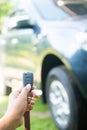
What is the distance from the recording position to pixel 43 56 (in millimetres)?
4469

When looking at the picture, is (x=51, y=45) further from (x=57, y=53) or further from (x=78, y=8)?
(x=78, y=8)

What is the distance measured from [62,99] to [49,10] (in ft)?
3.38

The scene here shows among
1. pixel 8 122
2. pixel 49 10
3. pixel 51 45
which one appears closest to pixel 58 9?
pixel 49 10

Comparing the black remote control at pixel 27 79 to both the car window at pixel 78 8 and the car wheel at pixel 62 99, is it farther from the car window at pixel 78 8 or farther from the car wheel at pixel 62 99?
the car window at pixel 78 8

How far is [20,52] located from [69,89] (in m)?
1.26

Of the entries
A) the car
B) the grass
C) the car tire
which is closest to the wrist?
the car

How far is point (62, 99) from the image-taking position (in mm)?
4117

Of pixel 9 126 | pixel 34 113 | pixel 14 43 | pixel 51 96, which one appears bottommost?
pixel 34 113

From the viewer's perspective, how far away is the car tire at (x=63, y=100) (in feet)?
12.9

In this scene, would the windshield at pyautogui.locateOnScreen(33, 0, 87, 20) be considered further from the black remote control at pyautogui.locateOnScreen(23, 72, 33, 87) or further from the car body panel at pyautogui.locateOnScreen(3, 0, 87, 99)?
the black remote control at pyautogui.locateOnScreen(23, 72, 33, 87)

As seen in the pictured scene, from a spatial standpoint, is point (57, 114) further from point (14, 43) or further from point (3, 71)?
point (3, 71)

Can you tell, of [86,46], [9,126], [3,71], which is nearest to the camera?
[9,126]

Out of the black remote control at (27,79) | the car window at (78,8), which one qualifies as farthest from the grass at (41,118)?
the black remote control at (27,79)

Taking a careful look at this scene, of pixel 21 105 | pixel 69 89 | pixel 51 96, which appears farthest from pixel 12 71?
pixel 21 105
